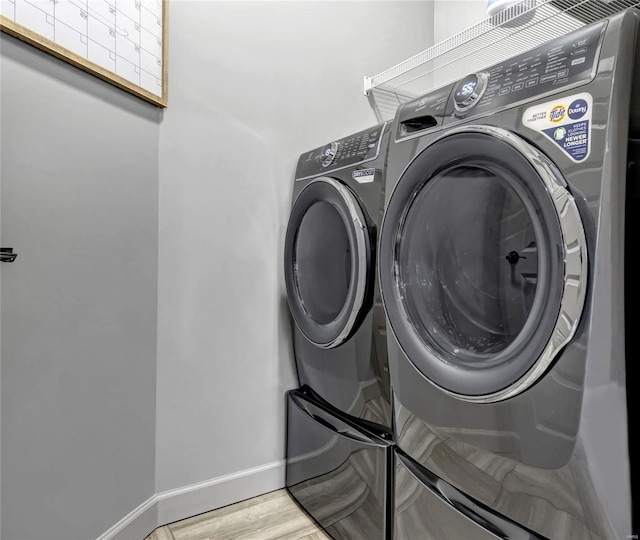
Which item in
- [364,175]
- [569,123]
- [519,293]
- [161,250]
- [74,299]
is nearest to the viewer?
[569,123]

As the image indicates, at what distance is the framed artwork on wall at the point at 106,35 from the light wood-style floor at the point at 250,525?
4.66 feet

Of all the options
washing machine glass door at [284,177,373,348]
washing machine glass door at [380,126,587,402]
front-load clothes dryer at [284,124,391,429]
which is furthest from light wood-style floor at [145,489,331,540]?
washing machine glass door at [380,126,587,402]

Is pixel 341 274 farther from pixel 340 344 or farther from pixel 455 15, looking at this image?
pixel 455 15

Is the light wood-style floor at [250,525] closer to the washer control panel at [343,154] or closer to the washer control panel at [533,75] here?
the washer control panel at [343,154]

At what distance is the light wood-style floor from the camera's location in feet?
4.70

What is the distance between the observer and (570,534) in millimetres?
805

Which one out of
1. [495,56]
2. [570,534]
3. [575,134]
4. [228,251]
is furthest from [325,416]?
[495,56]

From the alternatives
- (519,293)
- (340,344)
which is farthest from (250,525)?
(519,293)

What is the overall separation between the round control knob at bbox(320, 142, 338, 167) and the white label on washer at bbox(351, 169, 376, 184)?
0.16m

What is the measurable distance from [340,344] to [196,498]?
0.78 metres

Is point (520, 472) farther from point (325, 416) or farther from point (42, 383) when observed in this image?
point (42, 383)

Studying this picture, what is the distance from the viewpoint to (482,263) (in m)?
0.97

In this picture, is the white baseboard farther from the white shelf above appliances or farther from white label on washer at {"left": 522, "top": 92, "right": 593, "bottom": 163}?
the white shelf above appliances

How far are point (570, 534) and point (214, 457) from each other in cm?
118
